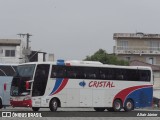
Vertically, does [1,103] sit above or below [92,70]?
below

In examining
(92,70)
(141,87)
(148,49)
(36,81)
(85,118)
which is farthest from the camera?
(148,49)

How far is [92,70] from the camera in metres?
37.4

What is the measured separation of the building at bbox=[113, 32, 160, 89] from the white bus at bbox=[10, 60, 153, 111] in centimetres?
5697

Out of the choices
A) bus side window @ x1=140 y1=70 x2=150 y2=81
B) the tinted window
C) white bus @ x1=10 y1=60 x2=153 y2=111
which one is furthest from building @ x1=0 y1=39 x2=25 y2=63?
the tinted window

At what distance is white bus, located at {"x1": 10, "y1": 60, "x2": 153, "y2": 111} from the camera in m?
34.7

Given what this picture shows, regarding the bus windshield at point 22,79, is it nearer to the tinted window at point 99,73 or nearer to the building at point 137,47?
the tinted window at point 99,73

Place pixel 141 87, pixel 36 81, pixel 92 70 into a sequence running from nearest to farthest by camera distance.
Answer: pixel 36 81 → pixel 92 70 → pixel 141 87

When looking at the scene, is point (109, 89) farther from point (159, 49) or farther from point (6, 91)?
point (159, 49)

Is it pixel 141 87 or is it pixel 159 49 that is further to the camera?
pixel 159 49

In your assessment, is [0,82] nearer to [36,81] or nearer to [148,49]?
[36,81]

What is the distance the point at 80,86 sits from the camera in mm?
36906

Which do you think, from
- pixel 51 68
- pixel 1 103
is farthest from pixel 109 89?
pixel 1 103

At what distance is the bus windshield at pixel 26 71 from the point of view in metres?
34.8

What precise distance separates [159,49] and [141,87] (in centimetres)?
6063
